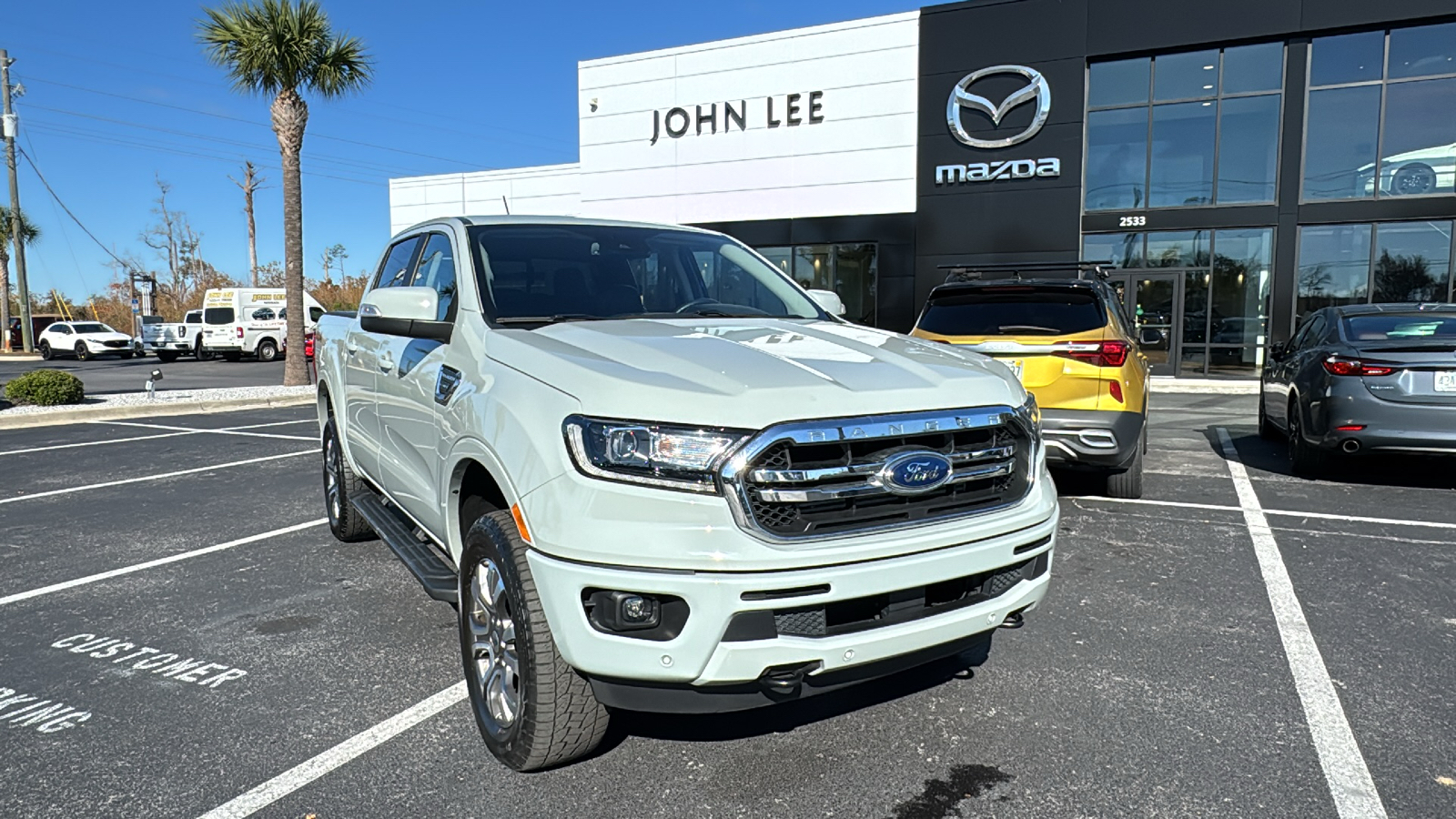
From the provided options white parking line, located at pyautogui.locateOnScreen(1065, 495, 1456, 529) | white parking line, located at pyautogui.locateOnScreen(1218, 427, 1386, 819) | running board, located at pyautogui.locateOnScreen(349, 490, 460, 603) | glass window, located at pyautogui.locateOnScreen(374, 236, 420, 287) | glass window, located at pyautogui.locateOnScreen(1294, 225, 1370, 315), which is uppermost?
glass window, located at pyautogui.locateOnScreen(1294, 225, 1370, 315)

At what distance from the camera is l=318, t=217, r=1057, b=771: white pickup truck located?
2.32 meters

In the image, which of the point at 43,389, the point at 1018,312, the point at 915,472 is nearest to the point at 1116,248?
the point at 1018,312

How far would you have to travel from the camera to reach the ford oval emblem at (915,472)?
97.9 inches

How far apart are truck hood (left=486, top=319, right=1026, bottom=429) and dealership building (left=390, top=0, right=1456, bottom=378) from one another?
14.7 m

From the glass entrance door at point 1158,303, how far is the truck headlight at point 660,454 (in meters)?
19.0

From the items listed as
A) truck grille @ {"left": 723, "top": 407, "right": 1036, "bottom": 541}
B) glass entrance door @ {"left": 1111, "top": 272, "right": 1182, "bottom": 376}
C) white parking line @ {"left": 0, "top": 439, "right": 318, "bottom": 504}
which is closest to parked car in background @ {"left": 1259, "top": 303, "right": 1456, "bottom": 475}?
truck grille @ {"left": 723, "top": 407, "right": 1036, "bottom": 541}

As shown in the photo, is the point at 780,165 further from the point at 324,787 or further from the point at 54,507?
the point at 324,787

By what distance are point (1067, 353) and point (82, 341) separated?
125ft

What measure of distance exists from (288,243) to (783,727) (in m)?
18.0

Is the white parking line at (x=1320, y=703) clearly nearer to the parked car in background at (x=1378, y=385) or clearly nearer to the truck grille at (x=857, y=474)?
the truck grille at (x=857, y=474)

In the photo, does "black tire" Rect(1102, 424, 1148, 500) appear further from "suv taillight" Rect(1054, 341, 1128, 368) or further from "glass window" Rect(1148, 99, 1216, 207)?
"glass window" Rect(1148, 99, 1216, 207)

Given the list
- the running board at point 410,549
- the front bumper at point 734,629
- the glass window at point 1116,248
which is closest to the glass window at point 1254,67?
the glass window at point 1116,248

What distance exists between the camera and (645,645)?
233 centimetres

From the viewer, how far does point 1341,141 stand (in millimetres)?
18234
